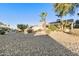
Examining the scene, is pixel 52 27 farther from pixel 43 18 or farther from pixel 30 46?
pixel 30 46

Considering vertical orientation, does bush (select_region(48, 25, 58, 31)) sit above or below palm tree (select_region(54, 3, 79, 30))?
below

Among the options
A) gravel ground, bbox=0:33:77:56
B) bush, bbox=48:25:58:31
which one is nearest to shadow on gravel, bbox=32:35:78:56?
gravel ground, bbox=0:33:77:56

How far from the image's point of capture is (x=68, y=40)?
372 centimetres

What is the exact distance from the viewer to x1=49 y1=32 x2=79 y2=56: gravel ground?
3.68 meters

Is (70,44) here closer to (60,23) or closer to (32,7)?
(60,23)

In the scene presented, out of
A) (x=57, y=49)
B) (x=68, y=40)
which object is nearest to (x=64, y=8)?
(x=68, y=40)

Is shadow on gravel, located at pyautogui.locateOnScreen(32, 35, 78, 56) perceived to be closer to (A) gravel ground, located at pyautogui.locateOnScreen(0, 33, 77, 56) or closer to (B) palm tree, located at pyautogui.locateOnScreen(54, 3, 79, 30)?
(A) gravel ground, located at pyautogui.locateOnScreen(0, 33, 77, 56)

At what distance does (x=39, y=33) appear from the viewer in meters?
3.78

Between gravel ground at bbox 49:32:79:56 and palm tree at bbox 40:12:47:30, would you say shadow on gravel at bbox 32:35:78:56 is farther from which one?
palm tree at bbox 40:12:47:30

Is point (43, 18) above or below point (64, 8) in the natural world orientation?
below

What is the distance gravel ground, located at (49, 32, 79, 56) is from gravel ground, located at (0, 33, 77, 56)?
0.04 m

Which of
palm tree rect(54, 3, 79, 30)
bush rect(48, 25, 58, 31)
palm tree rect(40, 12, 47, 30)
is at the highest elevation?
palm tree rect(54, 3, 79, 30)

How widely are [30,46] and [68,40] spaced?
509mm

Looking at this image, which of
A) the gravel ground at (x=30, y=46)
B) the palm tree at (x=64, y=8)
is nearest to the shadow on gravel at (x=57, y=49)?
the gravel ground at (x=30, y=46)
